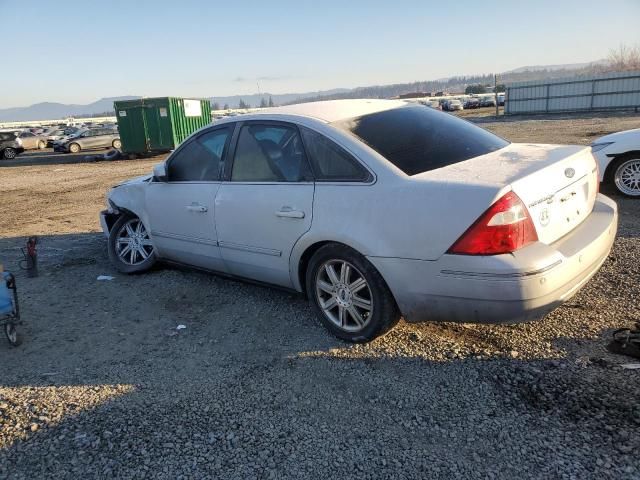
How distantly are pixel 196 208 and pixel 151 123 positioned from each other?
1919cm

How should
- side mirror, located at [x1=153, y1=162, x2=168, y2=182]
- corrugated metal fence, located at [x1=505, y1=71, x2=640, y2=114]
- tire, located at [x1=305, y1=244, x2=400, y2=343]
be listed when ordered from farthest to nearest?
1. corrugated metal fence, located at [x1=505, y1=71, x2=640, y2=114]
2. side mirror, located at [x1=153, y1=162, x2=168, y2=182]
3. tire, located at [x1=305, y1=244, x2=400, y2=343]

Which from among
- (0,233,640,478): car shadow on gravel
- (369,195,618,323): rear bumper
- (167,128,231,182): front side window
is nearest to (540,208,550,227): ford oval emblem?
(369,195,618,323): rear bumper

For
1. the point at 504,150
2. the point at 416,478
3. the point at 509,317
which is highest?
the point at 504,150

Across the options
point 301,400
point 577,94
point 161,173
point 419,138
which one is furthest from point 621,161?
point 577,94

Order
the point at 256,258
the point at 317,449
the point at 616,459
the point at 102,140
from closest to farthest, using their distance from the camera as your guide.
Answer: the point at 616,459
the point at 317,449
the point at 256,258
the point at 102,140

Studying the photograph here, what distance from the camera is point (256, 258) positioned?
4.01m

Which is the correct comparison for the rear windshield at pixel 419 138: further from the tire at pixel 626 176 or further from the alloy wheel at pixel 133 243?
the tire at pixel 626 176

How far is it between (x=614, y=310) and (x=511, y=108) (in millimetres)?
35811

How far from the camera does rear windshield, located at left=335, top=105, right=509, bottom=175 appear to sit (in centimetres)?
336

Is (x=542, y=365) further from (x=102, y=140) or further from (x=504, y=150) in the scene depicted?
(x=102, y=140)

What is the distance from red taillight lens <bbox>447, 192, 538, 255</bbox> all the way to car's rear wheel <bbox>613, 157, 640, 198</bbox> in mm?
5295

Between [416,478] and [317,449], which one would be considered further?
[317,449]

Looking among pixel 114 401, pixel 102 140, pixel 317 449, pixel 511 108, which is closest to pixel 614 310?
pixel 317 449

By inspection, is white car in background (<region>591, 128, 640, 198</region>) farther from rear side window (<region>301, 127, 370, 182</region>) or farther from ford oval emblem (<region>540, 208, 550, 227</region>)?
rear side window (<region>301, 127, 370, 182</region>)
